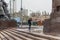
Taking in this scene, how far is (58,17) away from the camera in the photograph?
621 inches

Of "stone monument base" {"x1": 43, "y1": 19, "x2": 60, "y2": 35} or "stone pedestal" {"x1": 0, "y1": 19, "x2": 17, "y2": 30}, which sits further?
"stone pedestal" {"x1": 0, "y1": 19, "x2": 17, "y2": 30}

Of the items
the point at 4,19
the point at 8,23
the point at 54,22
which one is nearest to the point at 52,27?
the point at 54,22

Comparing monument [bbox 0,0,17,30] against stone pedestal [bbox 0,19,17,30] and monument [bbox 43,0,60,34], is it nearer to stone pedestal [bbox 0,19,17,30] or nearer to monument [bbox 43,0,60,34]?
stone pedestal [bbox 0,19,17,30]

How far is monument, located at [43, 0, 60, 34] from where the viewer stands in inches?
598

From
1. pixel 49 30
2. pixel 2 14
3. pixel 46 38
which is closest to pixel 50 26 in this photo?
pixel 49 30

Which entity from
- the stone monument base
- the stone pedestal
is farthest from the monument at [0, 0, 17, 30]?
the stone monument base

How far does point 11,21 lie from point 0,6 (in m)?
10.7

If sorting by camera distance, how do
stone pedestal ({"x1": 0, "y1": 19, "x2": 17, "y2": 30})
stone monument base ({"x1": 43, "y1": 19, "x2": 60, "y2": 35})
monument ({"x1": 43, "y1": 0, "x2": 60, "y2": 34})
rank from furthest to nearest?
stone pedestal ({"x1": 0, "y1": 19, "x2": 17, "y2": 30}) → monument ({"x1": 43, "y1": 0, "x2": 60, "y2": 34}) → stone monument base ({"x1": 43, "y1": 19, "x2": 60, "y2": 35})

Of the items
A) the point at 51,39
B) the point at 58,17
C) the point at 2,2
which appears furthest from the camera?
the point at 2,2

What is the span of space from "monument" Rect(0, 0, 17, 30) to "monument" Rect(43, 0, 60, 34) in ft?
81.7

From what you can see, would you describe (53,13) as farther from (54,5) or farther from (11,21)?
(11,21)

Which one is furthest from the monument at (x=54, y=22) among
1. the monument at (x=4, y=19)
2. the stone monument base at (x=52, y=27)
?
the monument at (x=4, y=19)

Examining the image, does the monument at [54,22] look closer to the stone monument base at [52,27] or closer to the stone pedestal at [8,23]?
the stone monument base at [52,27]

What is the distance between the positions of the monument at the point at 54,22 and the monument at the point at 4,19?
24892 millimetres
